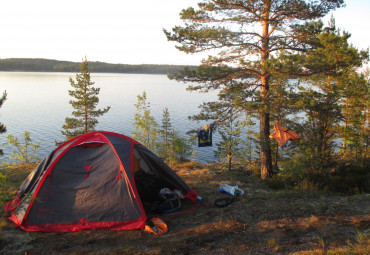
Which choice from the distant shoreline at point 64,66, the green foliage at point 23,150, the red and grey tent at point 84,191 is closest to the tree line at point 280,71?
the red and grey tent at point 84,191

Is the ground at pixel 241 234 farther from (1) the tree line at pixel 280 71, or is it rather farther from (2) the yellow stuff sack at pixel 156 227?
(1) the tree line at pixel 280 71

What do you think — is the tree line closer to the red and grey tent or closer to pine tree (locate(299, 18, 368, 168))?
pine tree (locate(299, 18, 368, 168))

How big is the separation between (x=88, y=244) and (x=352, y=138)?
45.8 ft

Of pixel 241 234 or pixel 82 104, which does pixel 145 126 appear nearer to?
pixel 82 104

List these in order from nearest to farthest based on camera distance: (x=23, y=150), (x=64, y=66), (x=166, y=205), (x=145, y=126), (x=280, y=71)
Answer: (x=166, y=205) → (x=280, y=71) → (x=23, y=150) → (x=145, y=126) → (x=64, y=66)

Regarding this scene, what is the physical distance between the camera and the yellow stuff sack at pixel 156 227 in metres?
5.89

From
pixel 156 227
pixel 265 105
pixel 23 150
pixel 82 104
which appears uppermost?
pixel 265 105

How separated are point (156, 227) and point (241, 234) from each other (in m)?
1.81

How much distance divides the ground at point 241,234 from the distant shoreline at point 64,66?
85885 millimetres

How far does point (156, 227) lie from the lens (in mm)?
6000

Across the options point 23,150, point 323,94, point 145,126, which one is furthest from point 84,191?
point 23,150

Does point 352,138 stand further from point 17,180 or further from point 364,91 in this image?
point 17,180

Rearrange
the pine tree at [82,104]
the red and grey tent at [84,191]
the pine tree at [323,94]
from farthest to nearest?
the pine tree at [82,104], the pine tree at [323,94], the red and grey tent at [84,191]

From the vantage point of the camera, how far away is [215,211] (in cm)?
700
